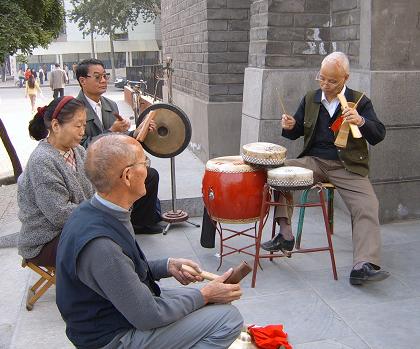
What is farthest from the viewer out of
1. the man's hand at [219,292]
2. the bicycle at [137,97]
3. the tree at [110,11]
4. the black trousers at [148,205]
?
the tree at [110,11]

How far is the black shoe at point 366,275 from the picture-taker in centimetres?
365

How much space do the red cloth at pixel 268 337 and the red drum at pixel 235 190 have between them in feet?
3.88

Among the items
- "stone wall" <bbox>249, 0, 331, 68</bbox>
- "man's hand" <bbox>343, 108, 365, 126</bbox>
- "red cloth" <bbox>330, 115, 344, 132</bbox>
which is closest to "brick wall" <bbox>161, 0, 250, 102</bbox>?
"stone wall" <bbox>249, 0, 331, 68</bbox>

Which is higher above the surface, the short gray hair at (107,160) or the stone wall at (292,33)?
the stone wall at (292,33)

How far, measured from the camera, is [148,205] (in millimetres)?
5035

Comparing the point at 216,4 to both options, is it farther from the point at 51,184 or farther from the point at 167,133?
the point at 51,184

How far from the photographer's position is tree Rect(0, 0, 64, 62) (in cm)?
551

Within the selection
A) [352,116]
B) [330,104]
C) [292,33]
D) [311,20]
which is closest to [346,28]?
[311,20]

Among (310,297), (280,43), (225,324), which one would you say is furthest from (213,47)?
(225,324)

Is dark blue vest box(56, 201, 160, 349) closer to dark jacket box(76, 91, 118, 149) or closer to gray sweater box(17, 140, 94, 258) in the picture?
gray sweater box(17, 140, 94, 258)

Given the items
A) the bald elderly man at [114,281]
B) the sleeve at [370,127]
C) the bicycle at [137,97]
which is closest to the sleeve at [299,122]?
the sleeve at [370,127]

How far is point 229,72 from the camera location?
285 inches

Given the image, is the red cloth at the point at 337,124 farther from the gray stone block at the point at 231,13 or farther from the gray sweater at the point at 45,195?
the gray stone block at the point at 231,13

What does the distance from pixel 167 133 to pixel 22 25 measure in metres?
2.22
